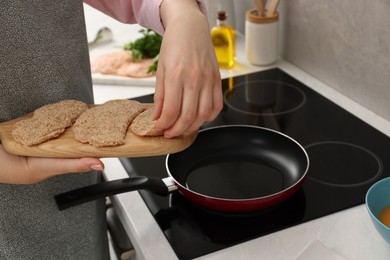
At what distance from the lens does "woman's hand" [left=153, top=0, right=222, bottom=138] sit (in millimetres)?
643

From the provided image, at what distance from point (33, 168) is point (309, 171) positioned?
1.59 ft

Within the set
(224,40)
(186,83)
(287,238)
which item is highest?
(186,83)

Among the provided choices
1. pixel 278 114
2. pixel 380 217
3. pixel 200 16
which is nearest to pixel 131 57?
pixel 278 114

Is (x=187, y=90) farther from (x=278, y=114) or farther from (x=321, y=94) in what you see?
(x=321, y=94)

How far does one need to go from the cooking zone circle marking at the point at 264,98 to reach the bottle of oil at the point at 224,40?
0.38ft

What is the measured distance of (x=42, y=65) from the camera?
772mm

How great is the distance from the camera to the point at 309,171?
915 millimetres

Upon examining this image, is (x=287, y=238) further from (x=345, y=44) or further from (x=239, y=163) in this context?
(x=345, y=44)

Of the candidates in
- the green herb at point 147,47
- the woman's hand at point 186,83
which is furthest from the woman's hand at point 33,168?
the green herb at point 147,47

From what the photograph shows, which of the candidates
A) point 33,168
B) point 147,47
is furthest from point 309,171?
point 147,47

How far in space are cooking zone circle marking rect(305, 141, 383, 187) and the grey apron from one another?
0.43 metres

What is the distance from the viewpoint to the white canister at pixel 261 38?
129cm

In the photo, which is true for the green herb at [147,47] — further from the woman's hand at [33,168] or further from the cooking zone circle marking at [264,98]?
the woman's hand at [33,168]

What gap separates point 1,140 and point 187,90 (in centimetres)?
29
